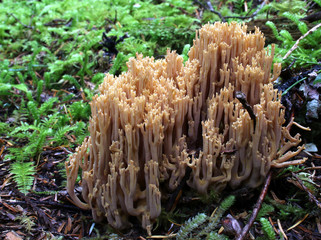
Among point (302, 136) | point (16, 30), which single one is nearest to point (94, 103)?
point (302, 136)

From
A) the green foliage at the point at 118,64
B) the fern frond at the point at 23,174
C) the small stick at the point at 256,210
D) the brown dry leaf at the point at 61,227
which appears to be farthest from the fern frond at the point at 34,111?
the small stick at the point at 256,210

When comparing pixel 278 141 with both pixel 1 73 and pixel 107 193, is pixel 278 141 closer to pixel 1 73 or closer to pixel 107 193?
pixel 107 193

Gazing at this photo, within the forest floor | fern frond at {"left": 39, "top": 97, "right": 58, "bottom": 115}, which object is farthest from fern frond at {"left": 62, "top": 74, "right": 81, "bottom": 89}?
fern frond at {"left": 39, "top": 97, "right": 58, "bottom": 115}

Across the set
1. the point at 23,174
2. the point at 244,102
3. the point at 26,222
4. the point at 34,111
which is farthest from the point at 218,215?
the point at 34,111

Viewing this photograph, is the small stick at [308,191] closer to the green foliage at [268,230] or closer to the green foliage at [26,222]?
the green foliage at [268,230]

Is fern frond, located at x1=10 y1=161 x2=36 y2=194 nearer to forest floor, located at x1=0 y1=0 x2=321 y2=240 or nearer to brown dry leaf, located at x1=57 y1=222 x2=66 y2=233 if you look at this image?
forest floor, located at x1=0 y1=0 x2=321 y2=240
